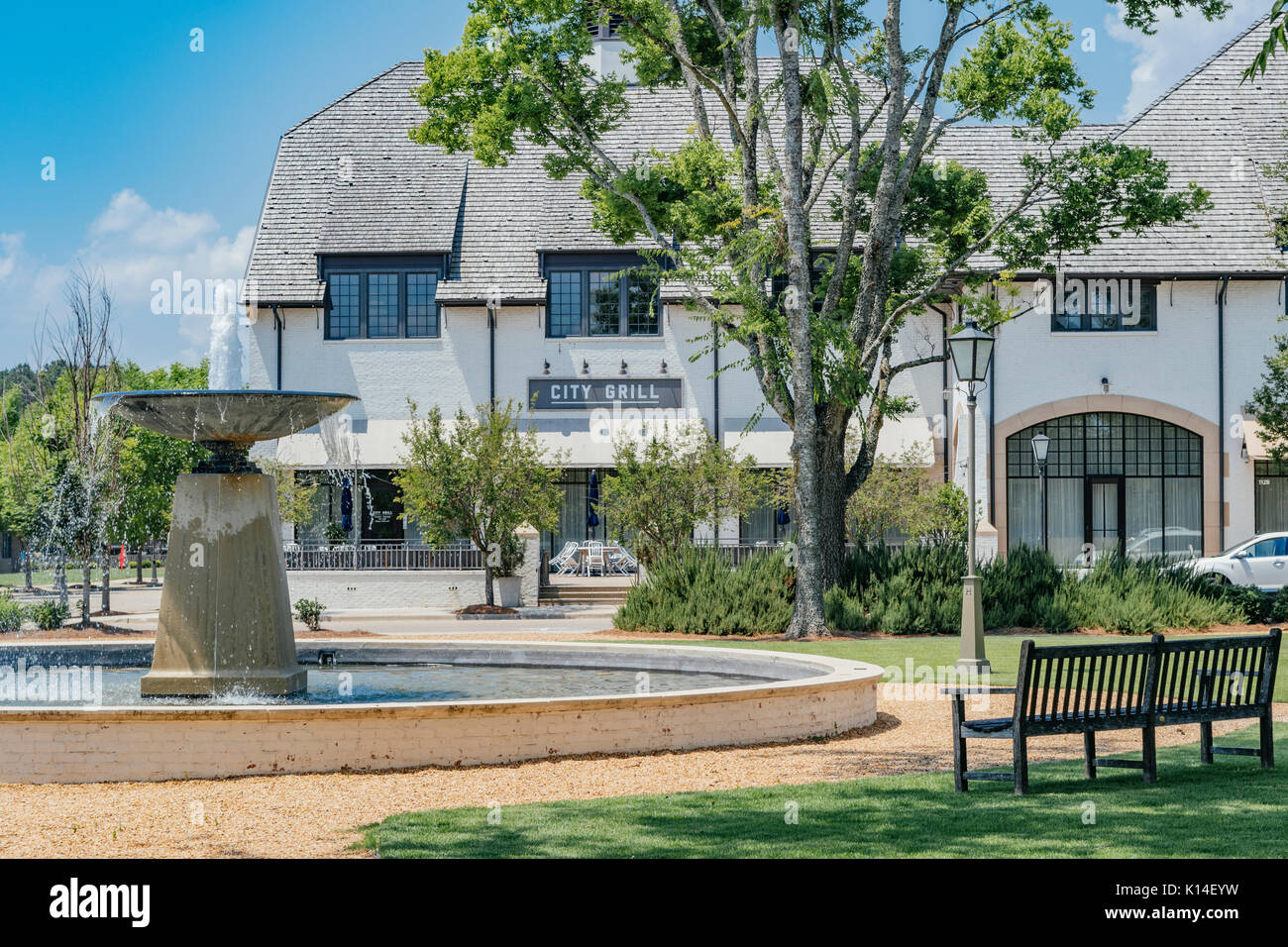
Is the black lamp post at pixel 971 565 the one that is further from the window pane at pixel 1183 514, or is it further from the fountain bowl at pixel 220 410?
the window pane at pixel 1183 514

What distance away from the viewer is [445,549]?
3394 cm

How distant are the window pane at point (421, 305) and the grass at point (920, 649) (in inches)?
753

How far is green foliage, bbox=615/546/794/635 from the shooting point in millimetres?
23922

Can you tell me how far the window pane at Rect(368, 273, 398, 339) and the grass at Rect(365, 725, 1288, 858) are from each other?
104 ft

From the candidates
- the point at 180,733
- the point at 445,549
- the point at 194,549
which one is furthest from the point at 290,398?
the point at 445,549

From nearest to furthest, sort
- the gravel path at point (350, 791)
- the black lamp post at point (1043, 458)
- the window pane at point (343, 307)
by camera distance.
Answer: the gravel path at point (350, 791)
the black lamp post at point (1043, 458)
the window pane at point (343, 307)

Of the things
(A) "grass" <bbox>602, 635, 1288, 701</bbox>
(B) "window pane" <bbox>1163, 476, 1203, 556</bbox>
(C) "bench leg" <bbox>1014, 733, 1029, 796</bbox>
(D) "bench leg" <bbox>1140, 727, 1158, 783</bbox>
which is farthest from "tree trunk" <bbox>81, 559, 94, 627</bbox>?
(B) "window pane" <bbox>1163, 476, 1203, 556</bbox>

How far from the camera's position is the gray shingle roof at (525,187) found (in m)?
38.6

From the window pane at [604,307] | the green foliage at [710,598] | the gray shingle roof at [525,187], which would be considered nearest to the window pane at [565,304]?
the window pane at [604,307]

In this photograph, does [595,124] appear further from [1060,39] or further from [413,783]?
[413,783]

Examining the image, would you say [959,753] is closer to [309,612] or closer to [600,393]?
[309,612]

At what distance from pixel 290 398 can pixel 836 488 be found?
14.4 m

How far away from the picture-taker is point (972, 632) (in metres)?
16.5

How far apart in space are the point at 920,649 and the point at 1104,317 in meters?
21.0
